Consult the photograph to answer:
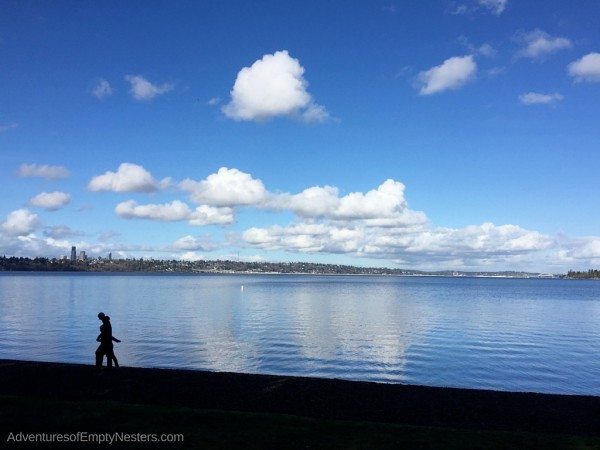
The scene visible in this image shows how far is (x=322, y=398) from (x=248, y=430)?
5.45 metres

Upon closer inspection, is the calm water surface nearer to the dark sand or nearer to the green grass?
the dark sand

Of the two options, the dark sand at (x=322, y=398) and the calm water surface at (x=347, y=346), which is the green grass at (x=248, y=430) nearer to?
the dark sand at (x=322, y=398)

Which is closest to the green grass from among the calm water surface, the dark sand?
the dark sand

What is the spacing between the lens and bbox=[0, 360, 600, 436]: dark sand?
14609mm

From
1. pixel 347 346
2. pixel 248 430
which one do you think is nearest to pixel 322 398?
pixel 248 430

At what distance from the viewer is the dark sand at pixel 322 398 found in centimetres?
1461

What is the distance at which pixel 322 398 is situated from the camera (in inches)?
645

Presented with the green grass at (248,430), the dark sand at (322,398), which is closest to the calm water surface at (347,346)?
the dark sand at (322,398)

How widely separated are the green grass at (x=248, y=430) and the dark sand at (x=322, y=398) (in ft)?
7.11

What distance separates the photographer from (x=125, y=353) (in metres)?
31.3

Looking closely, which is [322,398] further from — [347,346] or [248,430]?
[347,346]

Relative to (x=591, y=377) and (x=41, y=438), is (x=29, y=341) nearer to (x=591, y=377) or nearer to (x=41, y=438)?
(x=41, y=438)

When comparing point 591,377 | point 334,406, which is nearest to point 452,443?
point 334,406

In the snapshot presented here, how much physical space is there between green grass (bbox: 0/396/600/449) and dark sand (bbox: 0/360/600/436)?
7.11 ft
